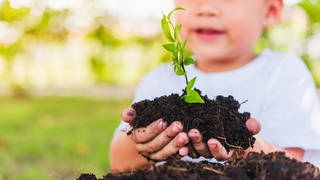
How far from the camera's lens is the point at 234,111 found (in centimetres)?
220

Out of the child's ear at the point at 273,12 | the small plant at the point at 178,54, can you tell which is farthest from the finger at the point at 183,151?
the child's ear at the point at 273,12

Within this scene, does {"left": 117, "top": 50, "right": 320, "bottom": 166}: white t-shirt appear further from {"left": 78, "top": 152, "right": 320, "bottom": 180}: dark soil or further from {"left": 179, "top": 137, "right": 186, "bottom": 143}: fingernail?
{"left": 78, "top": 152, "right": 320, "bottom": 180}: dark soil

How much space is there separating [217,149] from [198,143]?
2.5 inches

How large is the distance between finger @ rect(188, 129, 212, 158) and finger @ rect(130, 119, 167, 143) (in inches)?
3.9

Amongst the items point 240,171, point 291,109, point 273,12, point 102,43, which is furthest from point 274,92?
point 102,43

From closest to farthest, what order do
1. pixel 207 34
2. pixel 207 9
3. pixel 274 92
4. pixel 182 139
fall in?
pixel 182 139, pixel 207 9, pixel 207 34, pixel 274 92

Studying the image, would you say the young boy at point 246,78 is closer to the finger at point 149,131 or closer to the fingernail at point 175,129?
the finger at point 149,131

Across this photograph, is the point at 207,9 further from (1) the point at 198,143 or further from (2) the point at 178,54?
(1) the point at 198,143

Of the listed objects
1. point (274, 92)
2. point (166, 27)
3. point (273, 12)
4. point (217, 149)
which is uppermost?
point (273, 12)

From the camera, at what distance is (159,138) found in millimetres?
2197

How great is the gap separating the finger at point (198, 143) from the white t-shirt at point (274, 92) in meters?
0.93

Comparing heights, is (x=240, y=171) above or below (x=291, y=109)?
below

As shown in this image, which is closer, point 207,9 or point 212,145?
point 212,145

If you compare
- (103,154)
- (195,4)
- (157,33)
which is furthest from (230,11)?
(157,33)
